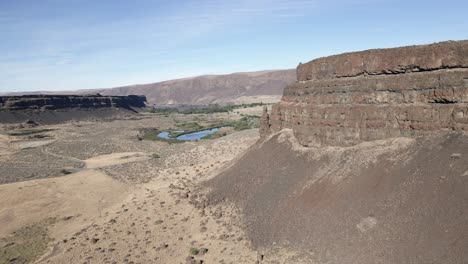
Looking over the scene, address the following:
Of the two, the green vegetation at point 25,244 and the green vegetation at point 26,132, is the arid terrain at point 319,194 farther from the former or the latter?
the green vegetation at point 26,132

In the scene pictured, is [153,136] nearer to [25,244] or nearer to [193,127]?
[193,127]

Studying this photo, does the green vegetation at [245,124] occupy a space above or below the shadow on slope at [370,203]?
below

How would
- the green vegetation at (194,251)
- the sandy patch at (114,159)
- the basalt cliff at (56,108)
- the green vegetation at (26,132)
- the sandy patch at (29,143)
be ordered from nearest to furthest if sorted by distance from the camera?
the green vegetation at (194,251), the sandy patch at (114,159), the sandy patch at (29,143), the green vegetation at (26,132), the basalt cliff at (56,108)

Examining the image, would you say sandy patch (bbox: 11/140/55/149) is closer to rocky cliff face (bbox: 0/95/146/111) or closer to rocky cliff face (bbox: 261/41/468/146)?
rocky cliff face (bbox: 0/95/146/111)

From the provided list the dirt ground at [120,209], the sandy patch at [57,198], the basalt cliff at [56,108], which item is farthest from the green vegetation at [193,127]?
the basalt cliff at [56,108]

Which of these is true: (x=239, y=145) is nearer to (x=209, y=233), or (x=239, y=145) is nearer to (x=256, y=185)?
(x=256, y=185)

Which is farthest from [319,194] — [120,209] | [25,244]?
[25,244]

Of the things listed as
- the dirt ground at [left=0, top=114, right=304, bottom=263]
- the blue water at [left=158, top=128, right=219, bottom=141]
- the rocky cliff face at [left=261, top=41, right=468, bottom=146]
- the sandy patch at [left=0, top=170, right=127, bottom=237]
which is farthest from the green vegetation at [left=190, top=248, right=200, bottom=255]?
the blue water at [left=158, top=128, right=219, bottom=141]
